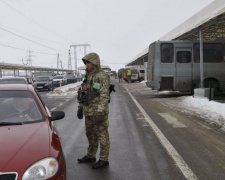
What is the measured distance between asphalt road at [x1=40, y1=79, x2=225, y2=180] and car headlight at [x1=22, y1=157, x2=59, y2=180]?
1405 millimetres

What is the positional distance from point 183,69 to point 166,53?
1432 mm

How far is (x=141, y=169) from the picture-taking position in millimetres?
4707

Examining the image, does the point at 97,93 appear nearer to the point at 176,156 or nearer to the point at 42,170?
the point at 176,156

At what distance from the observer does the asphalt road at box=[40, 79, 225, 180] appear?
4.54 metres

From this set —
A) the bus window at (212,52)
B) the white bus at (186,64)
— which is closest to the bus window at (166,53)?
the white bus at (186,64)

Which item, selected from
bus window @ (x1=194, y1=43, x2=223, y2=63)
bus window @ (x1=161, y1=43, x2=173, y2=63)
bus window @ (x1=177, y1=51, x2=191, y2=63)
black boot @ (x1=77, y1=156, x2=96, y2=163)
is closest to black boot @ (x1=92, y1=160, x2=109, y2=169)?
black boot @ (x1=77, y1=156, x2=96, y2=163)

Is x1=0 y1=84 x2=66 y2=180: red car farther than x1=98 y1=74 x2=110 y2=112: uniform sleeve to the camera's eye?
No

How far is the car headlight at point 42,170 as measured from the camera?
282 cm

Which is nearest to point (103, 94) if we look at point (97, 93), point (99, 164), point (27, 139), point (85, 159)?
point (97, 93)

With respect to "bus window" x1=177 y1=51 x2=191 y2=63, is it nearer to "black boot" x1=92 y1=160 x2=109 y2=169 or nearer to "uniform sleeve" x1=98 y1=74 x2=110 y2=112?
"uniform sleeve" x1=98 y1=74 x2=110 y2=112

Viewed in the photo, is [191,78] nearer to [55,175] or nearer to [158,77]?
[158,77]

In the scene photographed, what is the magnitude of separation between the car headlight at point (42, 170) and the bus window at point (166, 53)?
50.9ft

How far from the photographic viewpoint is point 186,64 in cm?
1800

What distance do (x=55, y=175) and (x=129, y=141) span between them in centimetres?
379
